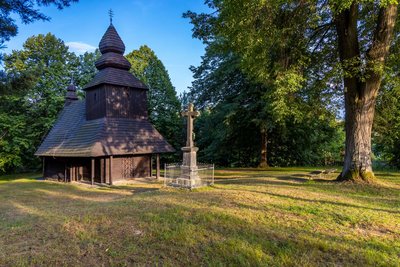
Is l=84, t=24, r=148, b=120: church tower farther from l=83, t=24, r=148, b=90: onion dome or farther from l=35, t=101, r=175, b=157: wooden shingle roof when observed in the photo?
l=35, t=101, r=175, b=157: wooden shingle roof

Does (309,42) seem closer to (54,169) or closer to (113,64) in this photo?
(113,64)

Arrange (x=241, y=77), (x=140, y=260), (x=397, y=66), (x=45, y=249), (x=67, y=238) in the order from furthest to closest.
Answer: (x=241, y=77)
(x=397, y=66)
(x=67, y=238)
(x=45, y=249)
(x=140, y=260)

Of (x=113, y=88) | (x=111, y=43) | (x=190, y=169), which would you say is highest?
(x=111, y=43)

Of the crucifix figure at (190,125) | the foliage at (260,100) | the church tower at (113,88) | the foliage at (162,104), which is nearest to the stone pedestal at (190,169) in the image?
the crucifix figure at (190,125)

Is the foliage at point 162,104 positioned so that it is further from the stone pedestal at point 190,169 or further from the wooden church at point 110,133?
the stone pedestal at point 190,169

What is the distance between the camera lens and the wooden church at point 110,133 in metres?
16.2

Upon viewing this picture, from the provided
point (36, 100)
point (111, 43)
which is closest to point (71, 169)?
point (111, 43)

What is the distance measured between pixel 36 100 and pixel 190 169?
2437cm

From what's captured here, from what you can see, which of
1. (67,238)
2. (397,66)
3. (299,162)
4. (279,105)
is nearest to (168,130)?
(299,162)

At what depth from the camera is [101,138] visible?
15727 mm

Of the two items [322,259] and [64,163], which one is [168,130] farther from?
[322,259]

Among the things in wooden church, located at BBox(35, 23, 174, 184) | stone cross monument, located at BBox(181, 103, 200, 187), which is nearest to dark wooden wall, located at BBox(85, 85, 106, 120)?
wooden church, located at BBox(35, 23, 174, 184)

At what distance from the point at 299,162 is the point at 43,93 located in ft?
86.1

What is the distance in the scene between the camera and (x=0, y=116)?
25.4 meters
